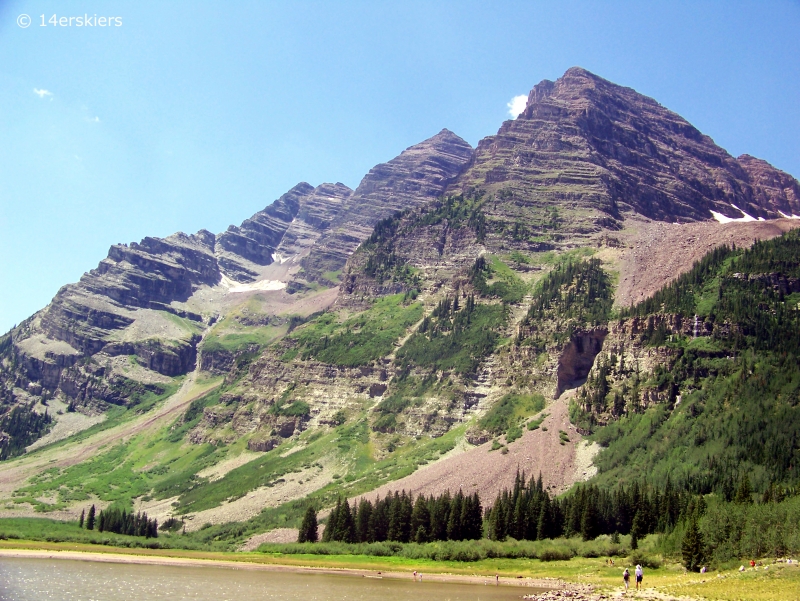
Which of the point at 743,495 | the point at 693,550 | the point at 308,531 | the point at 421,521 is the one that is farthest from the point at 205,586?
the point at 743,495

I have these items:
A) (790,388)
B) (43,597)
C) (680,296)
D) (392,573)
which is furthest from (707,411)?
(43,597)

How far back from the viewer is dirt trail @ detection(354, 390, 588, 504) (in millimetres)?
A: 154250

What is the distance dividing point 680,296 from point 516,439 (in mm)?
59791

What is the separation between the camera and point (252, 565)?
120 metres

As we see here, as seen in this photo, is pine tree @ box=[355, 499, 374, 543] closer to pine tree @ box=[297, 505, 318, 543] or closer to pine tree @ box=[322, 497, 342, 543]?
pine tree @ box=[322, 497, 342, 543]

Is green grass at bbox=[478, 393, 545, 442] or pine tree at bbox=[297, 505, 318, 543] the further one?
green grass at bbox=[478, 393, 545, 442]

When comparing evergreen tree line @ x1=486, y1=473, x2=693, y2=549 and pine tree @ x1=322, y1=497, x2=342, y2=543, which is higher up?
evergreen tree line @ x1=486, y1=473, x2=693, y2=549

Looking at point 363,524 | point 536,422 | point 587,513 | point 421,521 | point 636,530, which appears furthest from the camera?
point 536,422

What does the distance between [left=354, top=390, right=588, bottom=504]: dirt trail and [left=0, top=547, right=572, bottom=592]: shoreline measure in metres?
46.1

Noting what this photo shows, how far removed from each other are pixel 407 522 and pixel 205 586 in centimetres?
5129

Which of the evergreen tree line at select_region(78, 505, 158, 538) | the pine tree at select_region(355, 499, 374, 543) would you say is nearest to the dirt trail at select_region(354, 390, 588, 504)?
the pine tree at select_region(355, 499, 374, 543)

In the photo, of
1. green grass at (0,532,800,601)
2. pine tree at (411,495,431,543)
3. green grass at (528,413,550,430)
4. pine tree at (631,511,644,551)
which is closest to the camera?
green grass at (0,532,800,601)

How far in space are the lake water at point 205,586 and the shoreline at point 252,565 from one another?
3.26 m

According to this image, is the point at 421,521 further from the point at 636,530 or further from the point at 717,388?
the point at 717,388
